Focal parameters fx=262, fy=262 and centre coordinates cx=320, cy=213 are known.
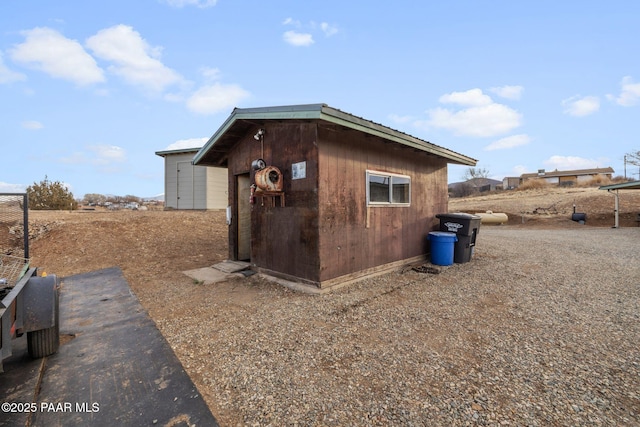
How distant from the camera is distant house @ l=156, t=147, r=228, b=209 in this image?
559 inches

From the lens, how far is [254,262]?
6.02 meters

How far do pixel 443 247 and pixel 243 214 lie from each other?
5.17 m

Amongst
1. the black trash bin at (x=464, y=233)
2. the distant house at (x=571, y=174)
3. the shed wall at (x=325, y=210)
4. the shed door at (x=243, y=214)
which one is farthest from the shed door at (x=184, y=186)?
the distant house at (x=571, y=174)

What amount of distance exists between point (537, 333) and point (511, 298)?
131 centimetres

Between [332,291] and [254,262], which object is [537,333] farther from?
[254,262]

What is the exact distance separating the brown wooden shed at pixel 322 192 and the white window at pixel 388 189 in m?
0.02

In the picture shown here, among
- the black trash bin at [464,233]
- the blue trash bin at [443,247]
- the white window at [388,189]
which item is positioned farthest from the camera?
the black trash bin at [464,233]

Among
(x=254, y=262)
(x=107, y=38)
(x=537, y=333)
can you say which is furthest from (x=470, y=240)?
(x=107, y=38)

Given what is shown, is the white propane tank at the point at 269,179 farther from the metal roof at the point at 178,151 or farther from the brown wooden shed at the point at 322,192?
the metal roof at the point at 178,151

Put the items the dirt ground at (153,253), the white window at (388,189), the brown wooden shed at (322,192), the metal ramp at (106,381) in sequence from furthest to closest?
the white window at (388,189) → the brown wooden shed at (322,192) → the dirt ground at (153,253) → the metal ramp at (106,381)

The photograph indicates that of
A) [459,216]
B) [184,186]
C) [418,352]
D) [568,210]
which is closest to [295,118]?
[418,352]

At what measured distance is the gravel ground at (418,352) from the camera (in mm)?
1935

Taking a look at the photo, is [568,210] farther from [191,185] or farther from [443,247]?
[191,185]

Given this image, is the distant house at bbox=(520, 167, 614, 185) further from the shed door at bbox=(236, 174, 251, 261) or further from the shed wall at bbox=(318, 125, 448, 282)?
the shed door at bbox=(236, 174, 251, 261)
